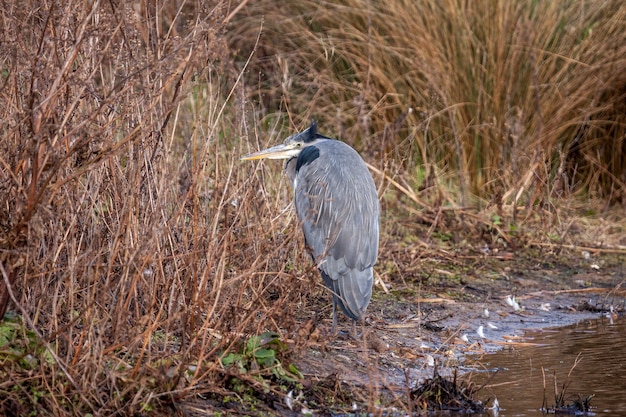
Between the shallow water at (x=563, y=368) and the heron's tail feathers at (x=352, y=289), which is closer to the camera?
the shallow water at (x=563, y=368)

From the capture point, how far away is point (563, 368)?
466 centimetres

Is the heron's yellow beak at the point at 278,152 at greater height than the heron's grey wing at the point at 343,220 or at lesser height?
greater

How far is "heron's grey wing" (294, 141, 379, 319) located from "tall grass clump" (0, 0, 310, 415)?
61 centimetres

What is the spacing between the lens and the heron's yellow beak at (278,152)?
5.25 metres

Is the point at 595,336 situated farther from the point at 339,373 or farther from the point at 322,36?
the point at 322,36

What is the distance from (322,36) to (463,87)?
4.40ft

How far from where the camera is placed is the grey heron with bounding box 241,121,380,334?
15.8 ft

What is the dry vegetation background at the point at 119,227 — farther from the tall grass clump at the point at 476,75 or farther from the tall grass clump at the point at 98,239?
the tall grass clump at the point at 476,75

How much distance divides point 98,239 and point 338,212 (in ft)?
5.36

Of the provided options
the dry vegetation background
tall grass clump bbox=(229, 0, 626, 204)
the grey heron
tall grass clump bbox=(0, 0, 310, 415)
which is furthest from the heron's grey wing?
tall grass clump bbox=(229, 0, 626, 204)

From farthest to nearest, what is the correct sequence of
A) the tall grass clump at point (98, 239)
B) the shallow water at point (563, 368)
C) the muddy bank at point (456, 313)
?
the muddy bank at point (456, 313) → the shallow water at point (563, 368) → the tall grass clump at point (98, 239)

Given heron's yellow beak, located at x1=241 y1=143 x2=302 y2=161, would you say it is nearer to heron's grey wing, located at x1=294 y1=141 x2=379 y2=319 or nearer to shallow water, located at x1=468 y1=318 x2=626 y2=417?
heron's grey wing, located at x1=294 y1=141 x2=379 y2=319

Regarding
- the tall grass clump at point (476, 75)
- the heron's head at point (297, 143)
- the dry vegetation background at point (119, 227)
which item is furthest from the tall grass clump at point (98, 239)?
the tall grass clump at point (476, 75)

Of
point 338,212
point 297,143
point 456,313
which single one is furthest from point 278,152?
point 456,313
